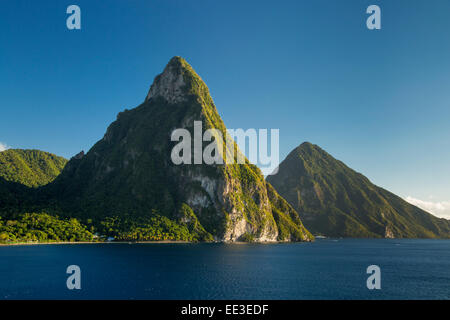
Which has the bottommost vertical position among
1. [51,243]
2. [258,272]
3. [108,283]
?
[51,243]

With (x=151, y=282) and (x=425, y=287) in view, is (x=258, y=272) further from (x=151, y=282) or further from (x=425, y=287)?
(x=425, y=287)

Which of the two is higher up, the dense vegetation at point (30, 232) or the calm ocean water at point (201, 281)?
the calm ocean water at point (201, 281)

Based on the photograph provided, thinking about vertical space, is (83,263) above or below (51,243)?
above

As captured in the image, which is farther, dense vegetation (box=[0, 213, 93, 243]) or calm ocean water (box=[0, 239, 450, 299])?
dense vegetation (box=[0, 213, 93, 243])

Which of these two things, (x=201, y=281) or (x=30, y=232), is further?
(x=30, y=232)

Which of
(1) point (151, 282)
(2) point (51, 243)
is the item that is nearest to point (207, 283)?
(1) point (151, 282)

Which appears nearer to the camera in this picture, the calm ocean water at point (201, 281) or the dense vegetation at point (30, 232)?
the calm ocean water at point (201, 281)

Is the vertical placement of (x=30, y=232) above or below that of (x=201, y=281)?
below

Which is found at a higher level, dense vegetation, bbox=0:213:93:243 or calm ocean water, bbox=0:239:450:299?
calm ocean water, bbox=0:239:450:299
